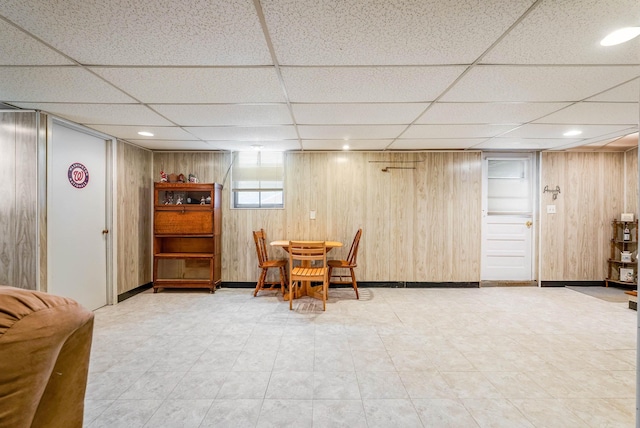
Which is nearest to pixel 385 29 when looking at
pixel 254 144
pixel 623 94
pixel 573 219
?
pixel 623 94

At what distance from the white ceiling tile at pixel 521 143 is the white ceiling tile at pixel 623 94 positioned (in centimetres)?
151

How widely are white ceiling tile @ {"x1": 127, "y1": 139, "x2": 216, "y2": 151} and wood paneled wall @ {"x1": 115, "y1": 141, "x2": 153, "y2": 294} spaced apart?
17 centimetres

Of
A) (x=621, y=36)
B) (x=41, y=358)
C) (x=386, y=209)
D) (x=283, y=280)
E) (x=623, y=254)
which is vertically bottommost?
(x=283, y=280)

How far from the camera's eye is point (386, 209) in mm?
4859

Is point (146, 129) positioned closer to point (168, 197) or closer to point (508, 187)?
point (168, 197)

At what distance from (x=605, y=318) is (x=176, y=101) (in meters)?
5.33

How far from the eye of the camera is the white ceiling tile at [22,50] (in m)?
1.57

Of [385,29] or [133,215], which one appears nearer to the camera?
[385,29]

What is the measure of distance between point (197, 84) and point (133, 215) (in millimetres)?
3061

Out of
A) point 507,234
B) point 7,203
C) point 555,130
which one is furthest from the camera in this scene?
point 507,234

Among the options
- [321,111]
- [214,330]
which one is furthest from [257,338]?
[321,111]

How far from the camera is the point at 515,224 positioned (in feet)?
16.3

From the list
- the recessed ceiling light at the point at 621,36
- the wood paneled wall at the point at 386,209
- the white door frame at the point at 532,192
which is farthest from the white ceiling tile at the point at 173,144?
the white door frame at the point at 532,192

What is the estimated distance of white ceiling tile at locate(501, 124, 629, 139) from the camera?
3.40 meters
